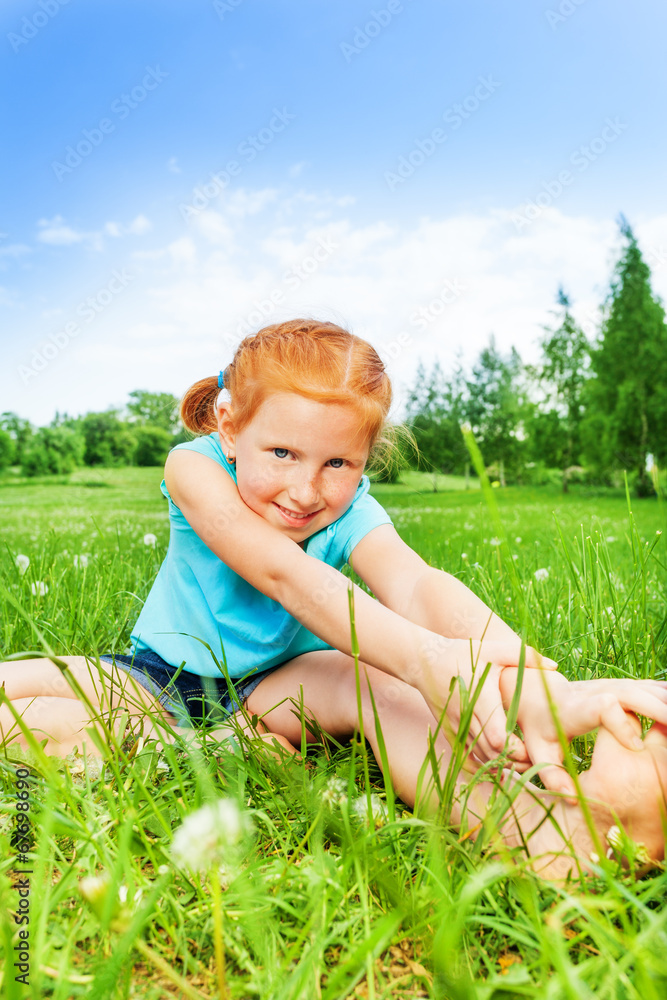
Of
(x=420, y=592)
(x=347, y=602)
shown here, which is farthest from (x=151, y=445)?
(x=347, y=602)

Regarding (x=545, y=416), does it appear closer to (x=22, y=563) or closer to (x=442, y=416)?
(x=442, y=416)

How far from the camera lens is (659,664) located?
183cm

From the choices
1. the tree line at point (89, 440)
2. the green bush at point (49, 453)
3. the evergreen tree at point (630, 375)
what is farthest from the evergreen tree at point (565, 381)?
the green bush at point (49, 453)

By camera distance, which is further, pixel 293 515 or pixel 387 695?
pixel 293 515

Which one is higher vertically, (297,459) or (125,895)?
(297,459)

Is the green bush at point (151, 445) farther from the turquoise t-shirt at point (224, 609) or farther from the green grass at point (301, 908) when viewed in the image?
the green grass at point (301, 908)

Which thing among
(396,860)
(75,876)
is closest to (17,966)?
(75,876)

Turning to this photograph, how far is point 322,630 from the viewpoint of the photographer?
1.38 metres

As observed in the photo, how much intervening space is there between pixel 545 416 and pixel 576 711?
30.7 metres

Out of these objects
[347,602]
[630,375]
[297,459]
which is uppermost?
[630,375]

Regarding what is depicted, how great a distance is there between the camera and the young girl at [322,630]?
1067mm

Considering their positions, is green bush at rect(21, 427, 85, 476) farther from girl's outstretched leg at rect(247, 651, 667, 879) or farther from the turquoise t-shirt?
girl's outstretched leg at rect(247, 651, 667, 879)

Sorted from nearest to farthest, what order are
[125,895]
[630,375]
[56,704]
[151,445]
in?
[125,895] → [56,704] → [630,375] → [151,445]

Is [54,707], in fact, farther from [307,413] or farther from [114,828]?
[307,413]
